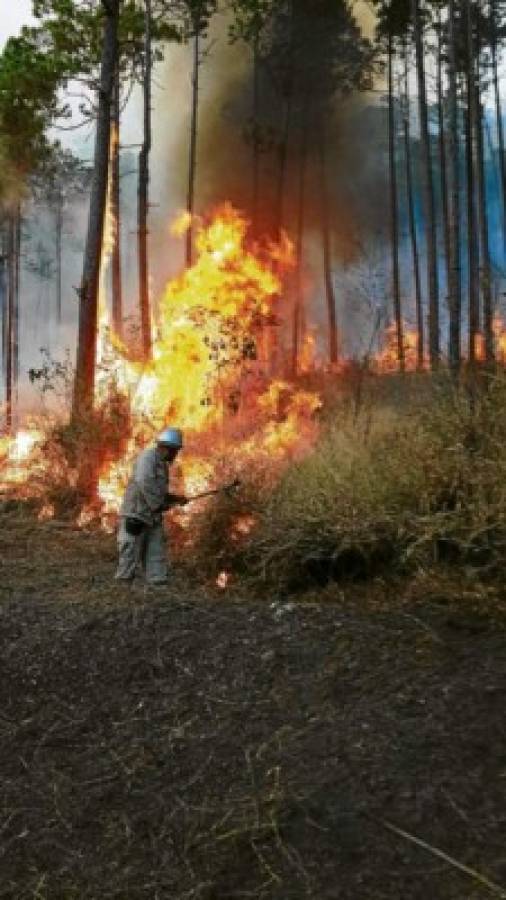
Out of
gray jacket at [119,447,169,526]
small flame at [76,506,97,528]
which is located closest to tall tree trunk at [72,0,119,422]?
small flame at [76,506,97,528]

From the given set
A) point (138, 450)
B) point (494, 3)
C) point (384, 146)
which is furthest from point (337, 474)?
point (384, 146)

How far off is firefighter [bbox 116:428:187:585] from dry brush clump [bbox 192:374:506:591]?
2.71ft

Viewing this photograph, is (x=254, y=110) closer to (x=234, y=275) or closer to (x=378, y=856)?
(x=234, y=275)

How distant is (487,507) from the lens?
5469 millimetres

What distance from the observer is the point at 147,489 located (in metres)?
8.10

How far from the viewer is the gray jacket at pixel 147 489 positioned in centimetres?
809

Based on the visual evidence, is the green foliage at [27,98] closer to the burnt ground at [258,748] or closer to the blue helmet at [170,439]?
the blue helmet at [170,439]

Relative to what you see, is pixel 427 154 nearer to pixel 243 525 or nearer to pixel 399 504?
pixel 243 525

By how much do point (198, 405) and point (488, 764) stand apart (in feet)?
32.4

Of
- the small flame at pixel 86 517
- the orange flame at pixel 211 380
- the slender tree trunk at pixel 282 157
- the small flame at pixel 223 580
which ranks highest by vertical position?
the slender tree trunk at pixel 282 157

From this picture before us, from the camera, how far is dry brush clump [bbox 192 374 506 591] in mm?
5652

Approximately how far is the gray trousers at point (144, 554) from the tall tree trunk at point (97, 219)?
521 centimetres

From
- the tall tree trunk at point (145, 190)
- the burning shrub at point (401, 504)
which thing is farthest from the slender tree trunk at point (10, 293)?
the burning shrub at point (401, 504)

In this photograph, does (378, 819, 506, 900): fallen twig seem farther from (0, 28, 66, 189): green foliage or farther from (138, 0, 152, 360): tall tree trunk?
(0, 28, 66, 189): green foliage
